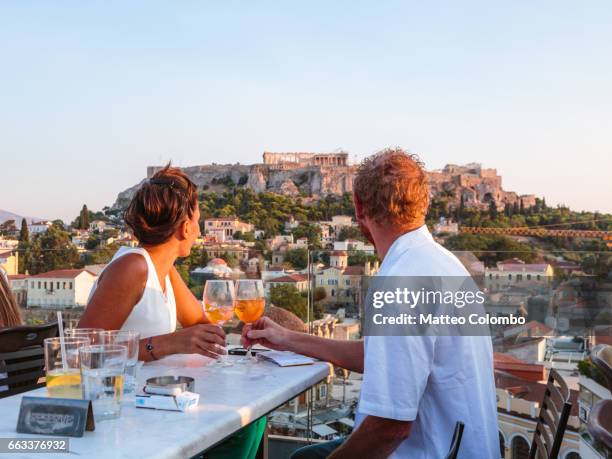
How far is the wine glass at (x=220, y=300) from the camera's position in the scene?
1464mm

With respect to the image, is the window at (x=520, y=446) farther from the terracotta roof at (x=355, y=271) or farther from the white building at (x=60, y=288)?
the white building at (x=60, y=288)

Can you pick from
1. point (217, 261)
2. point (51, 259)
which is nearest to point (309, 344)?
Answer: point (217, 261)

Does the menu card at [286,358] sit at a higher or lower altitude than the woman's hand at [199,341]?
lower

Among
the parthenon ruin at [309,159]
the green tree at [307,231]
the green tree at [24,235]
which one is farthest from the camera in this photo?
the parthenon ruin at [309,159]

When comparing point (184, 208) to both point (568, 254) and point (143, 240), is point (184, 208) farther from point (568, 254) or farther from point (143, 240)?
point (568, 254)

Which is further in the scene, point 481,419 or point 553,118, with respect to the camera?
point 553,118

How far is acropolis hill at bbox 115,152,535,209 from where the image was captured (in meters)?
67.9

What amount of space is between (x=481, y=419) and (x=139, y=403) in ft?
1.82

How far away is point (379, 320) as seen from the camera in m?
1.06

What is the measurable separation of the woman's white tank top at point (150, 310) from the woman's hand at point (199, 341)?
181 mm

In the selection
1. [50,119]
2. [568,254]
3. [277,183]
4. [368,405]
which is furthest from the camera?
[277,183]

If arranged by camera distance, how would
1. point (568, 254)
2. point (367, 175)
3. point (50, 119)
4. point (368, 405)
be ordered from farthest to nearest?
1. point (50, 119)
2. point (568, 254)
3. point (367, 175)
4. point (368, 405)

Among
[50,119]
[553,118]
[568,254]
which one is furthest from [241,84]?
[568,254]

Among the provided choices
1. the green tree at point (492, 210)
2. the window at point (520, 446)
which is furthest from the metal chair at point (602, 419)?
the green tree at point (492, 210)
